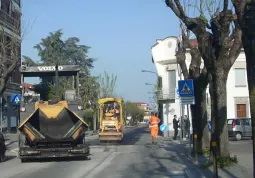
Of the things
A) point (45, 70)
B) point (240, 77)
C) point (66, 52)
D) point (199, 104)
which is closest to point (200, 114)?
point (199, 104)

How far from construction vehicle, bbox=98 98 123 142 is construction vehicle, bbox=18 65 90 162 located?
11782 millimetres

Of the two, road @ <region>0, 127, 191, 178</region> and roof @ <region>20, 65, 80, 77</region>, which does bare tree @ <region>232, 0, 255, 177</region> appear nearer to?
road @ <region>0, 127, 191, 178</region>

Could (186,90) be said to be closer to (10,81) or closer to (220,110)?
(220,110)

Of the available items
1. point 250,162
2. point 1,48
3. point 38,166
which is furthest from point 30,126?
point 1,48

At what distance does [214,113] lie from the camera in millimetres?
16125

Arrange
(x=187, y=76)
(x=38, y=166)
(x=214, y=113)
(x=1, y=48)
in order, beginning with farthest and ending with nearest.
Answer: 1. (x=1, y=48)
2. (x=187, y=76)
3. (x=38, y=166)
4. (x=214, y=113)

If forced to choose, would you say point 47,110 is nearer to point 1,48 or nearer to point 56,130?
point 56,130

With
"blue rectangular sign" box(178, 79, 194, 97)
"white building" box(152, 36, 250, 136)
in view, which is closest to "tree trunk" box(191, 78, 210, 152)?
"blue rectangular sign" box(178, 79, 194, 97)

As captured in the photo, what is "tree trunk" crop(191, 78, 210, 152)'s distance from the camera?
2014 centimetres

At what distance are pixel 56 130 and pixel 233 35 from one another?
809 cm

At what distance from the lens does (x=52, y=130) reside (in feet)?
65.2

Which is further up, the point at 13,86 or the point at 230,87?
the point at 13,86

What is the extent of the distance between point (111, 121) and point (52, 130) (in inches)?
510

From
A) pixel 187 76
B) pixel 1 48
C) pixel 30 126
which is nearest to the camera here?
pixel 30 126
